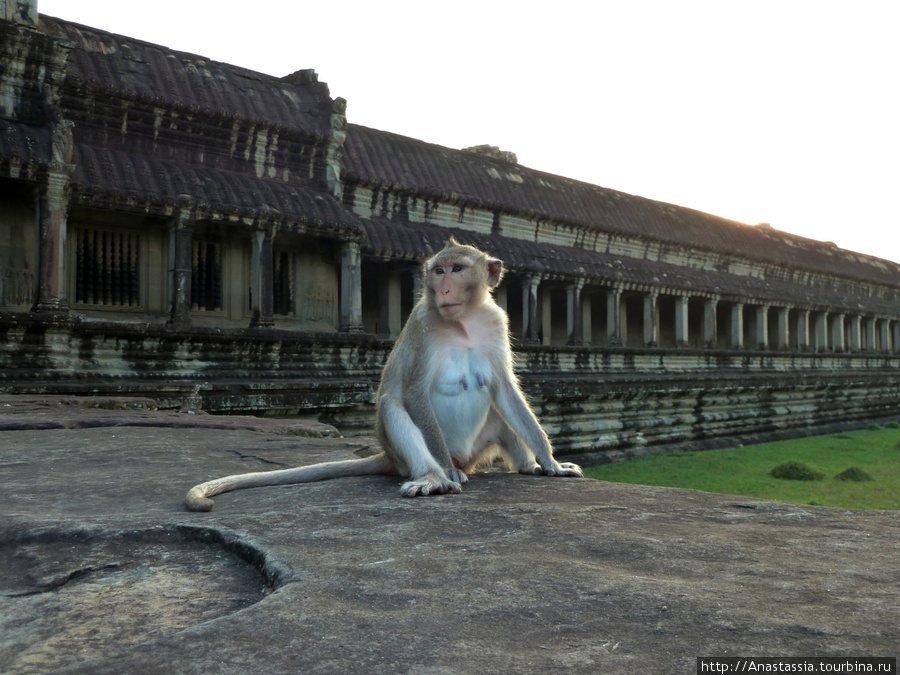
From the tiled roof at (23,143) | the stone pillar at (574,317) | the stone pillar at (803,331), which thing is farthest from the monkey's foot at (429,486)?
the stone pillar at (803,331)

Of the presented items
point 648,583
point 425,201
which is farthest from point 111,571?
point 425,201

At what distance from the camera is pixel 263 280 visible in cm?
1159

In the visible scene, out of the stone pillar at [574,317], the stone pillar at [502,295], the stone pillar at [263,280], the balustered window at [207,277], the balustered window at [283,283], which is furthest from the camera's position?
the stone pillar at [502,295]

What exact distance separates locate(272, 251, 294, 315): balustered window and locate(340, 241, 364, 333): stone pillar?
51.0 inches

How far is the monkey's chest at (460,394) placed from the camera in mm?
3963

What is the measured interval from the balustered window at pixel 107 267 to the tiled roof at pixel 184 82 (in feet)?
6.93

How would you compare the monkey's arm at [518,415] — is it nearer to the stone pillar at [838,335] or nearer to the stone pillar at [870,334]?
the stone pillar at [838,335]

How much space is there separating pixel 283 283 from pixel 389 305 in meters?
2.74

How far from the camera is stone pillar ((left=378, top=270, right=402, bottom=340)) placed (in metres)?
15.7

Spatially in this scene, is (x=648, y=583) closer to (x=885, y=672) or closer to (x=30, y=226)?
(x=885, y=672)

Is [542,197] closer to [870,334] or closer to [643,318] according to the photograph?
[643,318]

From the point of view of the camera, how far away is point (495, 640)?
1525 mm

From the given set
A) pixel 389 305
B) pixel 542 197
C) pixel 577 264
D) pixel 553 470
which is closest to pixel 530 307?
pixel 577 264

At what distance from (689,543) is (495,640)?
1085 millimetres
